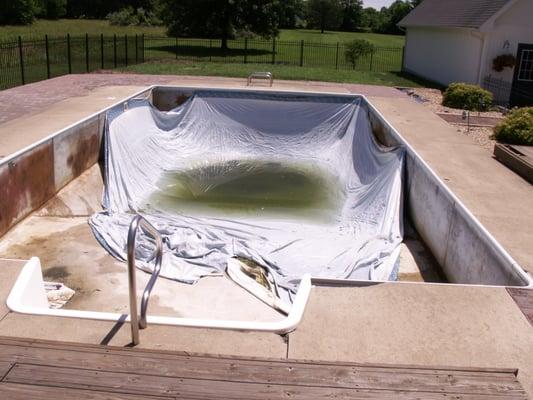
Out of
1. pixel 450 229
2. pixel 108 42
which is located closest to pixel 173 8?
pixel 108 42

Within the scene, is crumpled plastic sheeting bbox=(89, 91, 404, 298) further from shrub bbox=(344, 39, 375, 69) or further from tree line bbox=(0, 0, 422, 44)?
tree line bbox=(0, 0, 422, 44)

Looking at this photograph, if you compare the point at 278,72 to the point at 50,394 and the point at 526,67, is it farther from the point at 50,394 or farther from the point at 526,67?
the point at 50,394

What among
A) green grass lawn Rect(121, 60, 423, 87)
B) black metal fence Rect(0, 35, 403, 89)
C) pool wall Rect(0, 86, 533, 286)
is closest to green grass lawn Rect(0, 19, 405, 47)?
black metal fence Rect(0, 35, 403, 89)

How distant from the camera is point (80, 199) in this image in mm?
9289

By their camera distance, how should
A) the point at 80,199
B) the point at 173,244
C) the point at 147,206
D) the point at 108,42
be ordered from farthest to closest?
the point at 108,42
the point at 147,206
the point at 80,199
the point at 173,244

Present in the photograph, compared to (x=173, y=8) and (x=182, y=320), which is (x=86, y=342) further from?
(x=173, y=8)

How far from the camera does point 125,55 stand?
23688 millimetres

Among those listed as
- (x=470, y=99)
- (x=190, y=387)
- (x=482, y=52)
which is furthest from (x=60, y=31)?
(x=190, y=387)

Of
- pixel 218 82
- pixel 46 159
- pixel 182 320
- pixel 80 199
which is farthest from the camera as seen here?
pixel 218 82

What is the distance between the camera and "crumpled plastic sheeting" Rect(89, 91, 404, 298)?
24.0 feet

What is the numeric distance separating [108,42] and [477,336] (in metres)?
22.2

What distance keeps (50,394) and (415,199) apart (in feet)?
21.6

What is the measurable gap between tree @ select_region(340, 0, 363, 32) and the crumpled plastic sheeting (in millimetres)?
64713

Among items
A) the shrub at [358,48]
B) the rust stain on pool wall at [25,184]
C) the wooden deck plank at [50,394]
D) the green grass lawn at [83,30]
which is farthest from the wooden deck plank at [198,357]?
the green grass lawn at [83,30]
